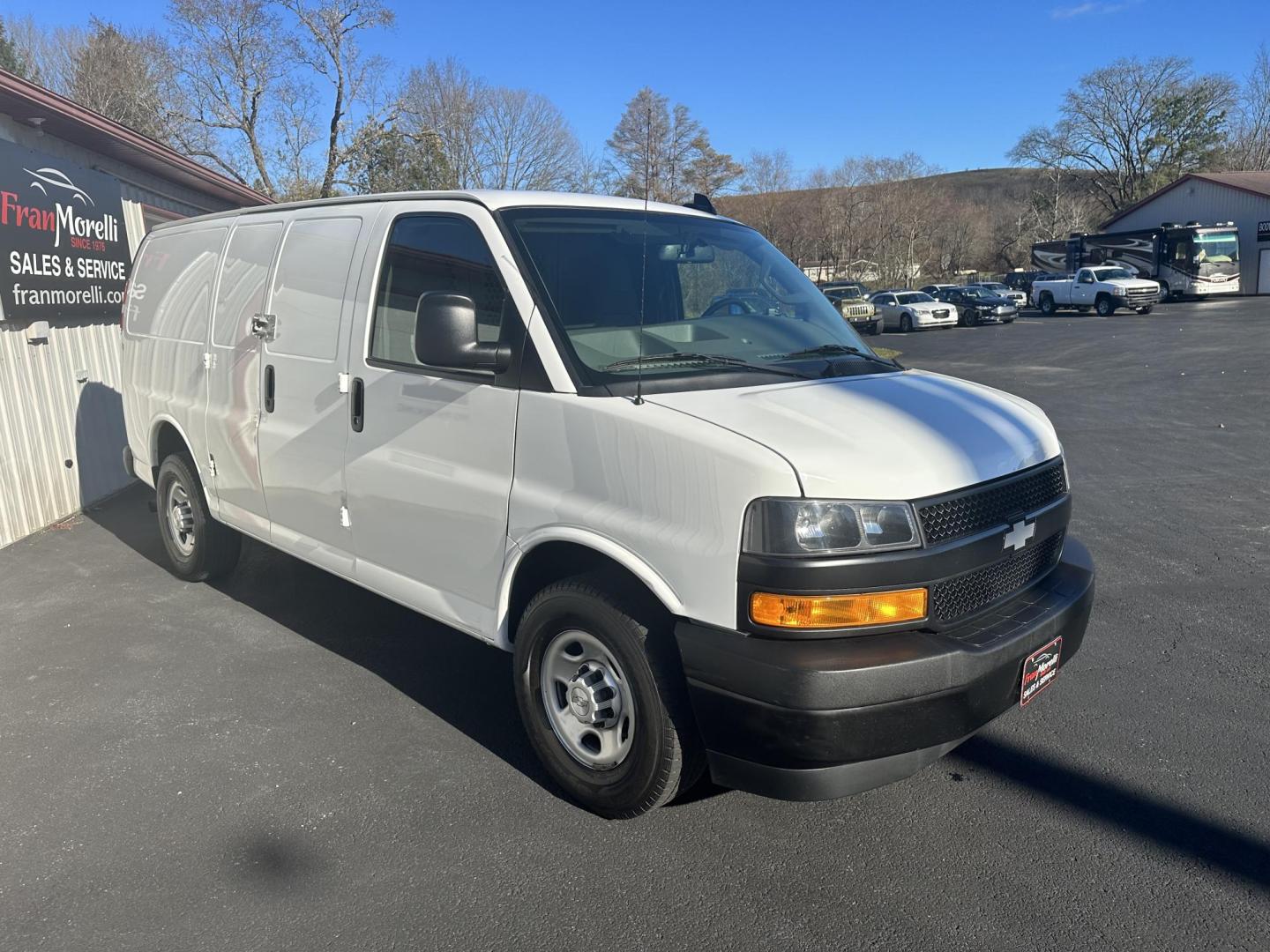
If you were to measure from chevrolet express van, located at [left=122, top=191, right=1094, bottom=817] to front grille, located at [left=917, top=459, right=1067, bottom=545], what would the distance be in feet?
0.04

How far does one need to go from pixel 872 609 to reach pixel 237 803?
7.95 feet

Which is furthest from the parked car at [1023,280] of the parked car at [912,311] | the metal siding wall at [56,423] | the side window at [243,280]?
the side window at [243,280]

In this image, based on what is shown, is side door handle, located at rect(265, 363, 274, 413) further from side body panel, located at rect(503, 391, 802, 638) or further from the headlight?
the headlight

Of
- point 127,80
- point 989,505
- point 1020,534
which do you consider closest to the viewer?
point 989,505

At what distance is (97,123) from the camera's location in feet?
25.7

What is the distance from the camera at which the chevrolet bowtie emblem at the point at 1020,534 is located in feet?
10.1

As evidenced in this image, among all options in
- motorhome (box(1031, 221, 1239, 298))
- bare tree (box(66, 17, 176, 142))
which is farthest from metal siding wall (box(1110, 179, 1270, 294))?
bare tree (box(66, 17, 176, 142))

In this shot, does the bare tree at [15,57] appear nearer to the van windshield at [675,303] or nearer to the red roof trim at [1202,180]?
the van windshield at [675,303]

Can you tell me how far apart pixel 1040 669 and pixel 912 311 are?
1331 inches

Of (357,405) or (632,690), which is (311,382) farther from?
(632,690)

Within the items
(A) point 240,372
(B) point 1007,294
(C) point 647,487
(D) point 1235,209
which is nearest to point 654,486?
(C) point 647,487

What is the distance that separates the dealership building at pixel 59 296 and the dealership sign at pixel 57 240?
1 cm

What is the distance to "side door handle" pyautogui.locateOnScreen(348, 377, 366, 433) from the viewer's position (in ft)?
13.1

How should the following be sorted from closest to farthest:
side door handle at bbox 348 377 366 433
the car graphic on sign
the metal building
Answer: side door handle at bbox 348 377 366 433
the car graphic on sign
the metal building
